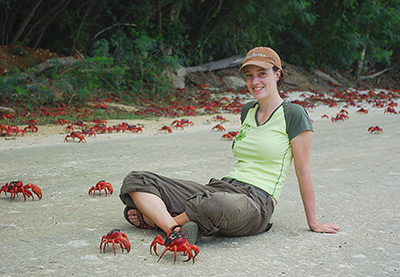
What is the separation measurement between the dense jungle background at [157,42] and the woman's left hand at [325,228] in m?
9.78

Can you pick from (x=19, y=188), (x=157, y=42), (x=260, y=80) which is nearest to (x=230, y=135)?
(x=19, y=188)

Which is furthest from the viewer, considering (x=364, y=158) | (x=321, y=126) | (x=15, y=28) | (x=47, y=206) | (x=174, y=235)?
(x=15, y=28)

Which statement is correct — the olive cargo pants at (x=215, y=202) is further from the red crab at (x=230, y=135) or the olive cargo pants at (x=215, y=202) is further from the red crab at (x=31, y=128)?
the red crab at (x=31, y=128)

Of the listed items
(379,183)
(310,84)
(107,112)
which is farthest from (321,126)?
(310,84)

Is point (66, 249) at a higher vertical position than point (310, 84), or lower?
lower

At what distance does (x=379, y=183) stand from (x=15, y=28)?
15.0 m

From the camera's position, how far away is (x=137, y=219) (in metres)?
3.89

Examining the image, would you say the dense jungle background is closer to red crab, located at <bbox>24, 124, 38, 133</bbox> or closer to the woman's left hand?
red crab, located at <bbox>24, 124, 38, 133</bbox>

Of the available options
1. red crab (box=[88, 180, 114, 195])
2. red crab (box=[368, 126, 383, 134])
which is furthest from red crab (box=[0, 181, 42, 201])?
red crab (box=[368, 126, 383, 134])

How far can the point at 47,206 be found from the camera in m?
4.68

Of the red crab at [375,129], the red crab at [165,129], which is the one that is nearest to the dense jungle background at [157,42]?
the red crab at [165,129]

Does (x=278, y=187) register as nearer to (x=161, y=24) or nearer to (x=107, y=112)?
(x=107, y=112)

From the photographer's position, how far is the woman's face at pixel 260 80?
3.79m

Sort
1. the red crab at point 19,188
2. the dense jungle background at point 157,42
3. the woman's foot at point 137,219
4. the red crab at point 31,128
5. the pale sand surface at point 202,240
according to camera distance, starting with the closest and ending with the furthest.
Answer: the pale sand surface at point 202,240 → the woman's foot at point 137,219 → the red crab at point 19,188 → the red crab at point 31,128 → the dense jungle background at point 157,42
